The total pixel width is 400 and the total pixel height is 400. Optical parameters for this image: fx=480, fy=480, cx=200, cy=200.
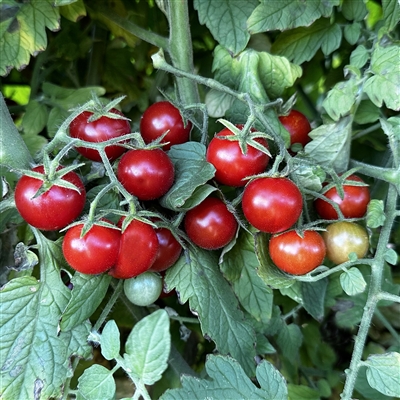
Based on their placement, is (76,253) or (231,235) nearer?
(76,253)

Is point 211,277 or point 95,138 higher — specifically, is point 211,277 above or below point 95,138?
below

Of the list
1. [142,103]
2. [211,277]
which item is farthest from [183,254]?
[142,103]

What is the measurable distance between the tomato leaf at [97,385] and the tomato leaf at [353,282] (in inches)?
14.4

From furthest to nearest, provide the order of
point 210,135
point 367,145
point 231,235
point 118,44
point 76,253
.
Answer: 1. point 118,44
2. point 367,145
3. point 210,135
4. point 231,235
5. point 76,253

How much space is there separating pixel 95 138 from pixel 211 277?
29cm

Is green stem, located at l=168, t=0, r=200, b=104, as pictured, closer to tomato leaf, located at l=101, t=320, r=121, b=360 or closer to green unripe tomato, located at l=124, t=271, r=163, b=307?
green unripe tomato, located at l=124, t=271, r=163, b=307

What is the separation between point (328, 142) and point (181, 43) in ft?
1.08

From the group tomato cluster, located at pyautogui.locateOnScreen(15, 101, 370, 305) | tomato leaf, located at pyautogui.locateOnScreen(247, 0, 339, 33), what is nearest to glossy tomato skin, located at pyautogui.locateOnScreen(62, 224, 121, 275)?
tomato cluster, located at pyautogui.locateOnScreen(15, 101, 370, 305)

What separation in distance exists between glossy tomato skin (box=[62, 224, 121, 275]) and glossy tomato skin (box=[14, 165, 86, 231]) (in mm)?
27

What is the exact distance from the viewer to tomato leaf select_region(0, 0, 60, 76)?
0.87m

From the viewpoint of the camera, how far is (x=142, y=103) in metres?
1.16

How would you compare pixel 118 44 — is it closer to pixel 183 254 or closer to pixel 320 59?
pixel 320 59

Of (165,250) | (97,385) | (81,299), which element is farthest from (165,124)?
(97,385)

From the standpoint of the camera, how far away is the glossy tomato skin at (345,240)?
799 millimetres
